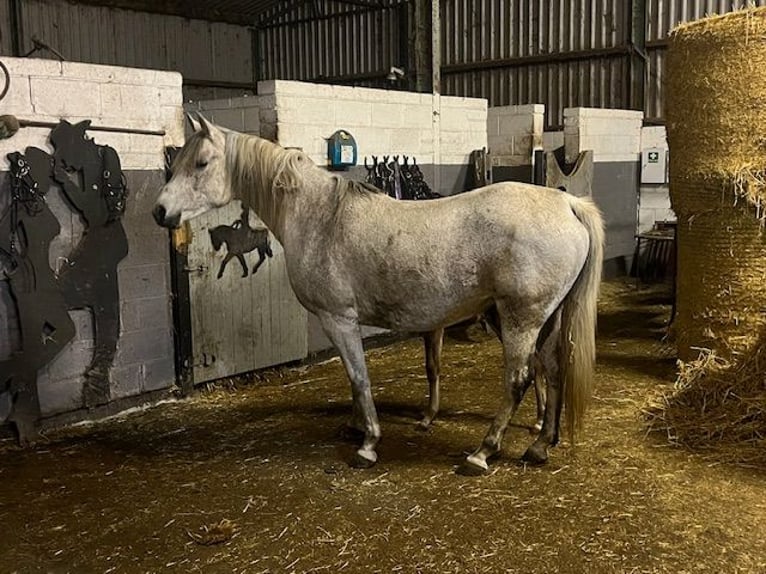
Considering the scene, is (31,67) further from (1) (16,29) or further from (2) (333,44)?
(2) (333,44)

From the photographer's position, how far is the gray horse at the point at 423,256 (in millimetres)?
3268

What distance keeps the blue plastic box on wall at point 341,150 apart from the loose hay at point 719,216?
214 cm

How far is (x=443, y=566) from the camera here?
2.65 meters

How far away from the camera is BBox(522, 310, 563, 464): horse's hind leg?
3.52m

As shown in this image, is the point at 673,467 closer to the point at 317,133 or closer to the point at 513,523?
the point at 513,523

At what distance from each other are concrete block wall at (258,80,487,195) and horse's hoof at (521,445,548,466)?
8.56ft

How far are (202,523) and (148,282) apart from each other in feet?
6.09

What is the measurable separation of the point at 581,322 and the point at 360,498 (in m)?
1.26

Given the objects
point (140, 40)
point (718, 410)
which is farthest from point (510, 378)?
point (140, 40)

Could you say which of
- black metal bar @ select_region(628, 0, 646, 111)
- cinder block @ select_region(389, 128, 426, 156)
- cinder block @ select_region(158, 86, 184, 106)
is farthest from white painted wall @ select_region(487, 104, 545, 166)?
cinder block @ select_region(158, 86, 184, 106)

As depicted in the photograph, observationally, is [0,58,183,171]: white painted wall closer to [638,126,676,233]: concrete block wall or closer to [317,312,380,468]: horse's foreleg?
[317,312,380,468]: horse's foreleg

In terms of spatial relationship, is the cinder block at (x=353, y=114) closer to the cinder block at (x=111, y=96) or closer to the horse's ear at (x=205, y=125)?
the cinder block at (x=111, y=96)

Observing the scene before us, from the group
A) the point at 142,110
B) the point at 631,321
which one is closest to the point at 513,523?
the point at 142,110

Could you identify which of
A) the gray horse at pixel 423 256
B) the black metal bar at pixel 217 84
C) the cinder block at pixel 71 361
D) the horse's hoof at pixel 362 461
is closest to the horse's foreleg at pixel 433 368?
the gray horse at pixel 423 256
